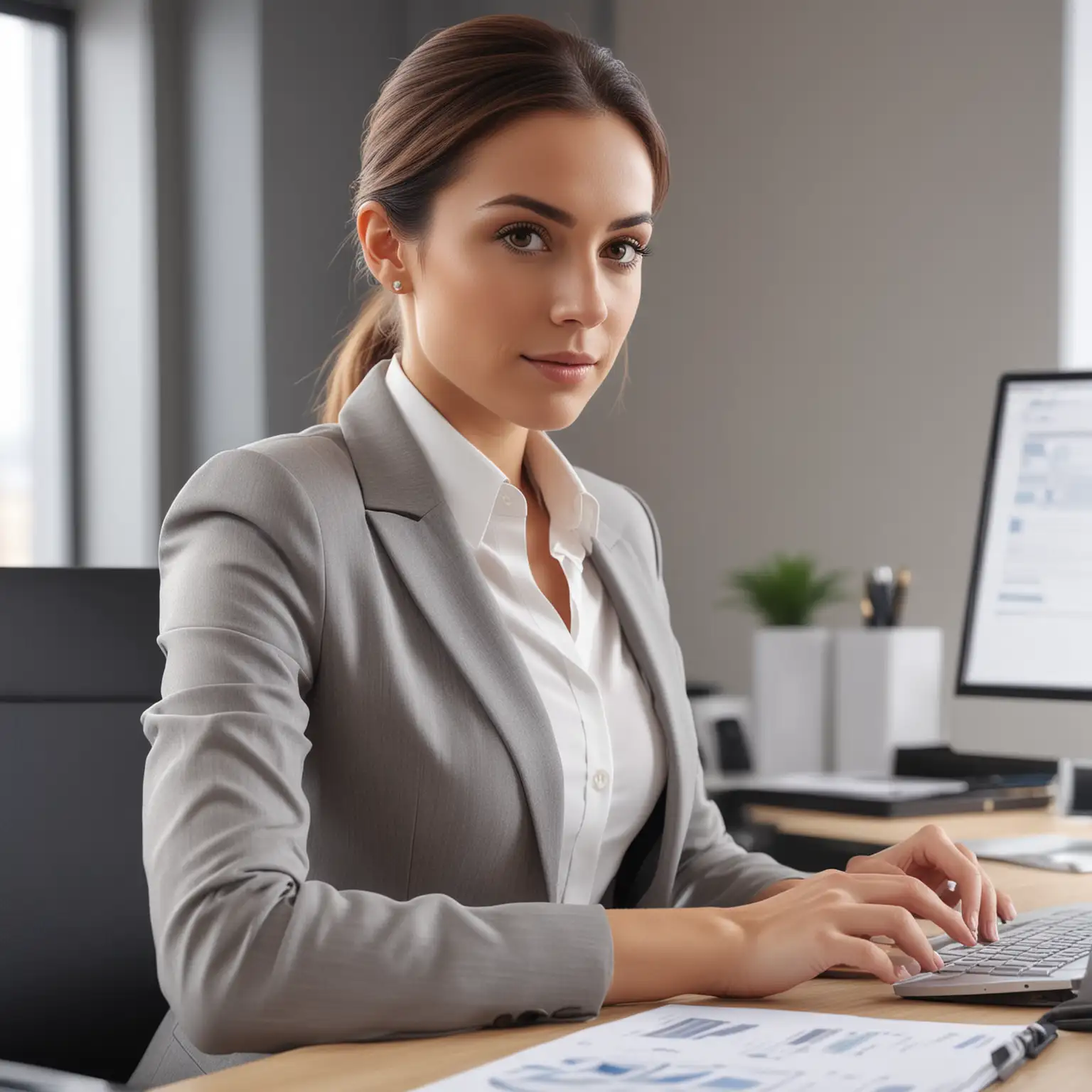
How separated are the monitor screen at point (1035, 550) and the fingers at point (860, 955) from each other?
1.02 meters

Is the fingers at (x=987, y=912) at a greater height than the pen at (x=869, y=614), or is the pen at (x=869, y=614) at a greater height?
the pen at (x=869, y=614)

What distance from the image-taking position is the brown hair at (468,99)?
1201mm

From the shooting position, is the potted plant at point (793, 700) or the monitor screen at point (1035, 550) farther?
the potted plant at point (793, 700)

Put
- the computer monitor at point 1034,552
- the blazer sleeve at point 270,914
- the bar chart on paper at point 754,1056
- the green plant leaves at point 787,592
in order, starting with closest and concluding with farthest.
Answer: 1. the bar chart on paper at point 754,1056
2. the blazer sleeve at point 270,914
3. the computer monitor at point 1034,552
4. the green plant leaves at point 787,592

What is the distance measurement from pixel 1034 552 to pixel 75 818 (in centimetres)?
124

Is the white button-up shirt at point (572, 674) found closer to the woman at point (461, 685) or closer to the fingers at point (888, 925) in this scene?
the woman at point (461, 685)

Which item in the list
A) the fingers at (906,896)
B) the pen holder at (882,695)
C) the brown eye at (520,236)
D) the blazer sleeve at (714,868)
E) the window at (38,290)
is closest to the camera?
the fingers at (906,896)

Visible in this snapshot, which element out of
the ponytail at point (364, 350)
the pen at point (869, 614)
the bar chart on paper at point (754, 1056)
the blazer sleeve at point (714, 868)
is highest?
the ponytail at point (364, 350)

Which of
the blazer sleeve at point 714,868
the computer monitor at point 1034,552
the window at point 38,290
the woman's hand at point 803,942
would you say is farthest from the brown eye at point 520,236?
the window at point 38,290

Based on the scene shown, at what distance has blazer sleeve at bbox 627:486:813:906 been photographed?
4.18 feet

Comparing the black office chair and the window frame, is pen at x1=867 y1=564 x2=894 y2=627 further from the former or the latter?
the window frame

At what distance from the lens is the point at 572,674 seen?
1250 millimetres

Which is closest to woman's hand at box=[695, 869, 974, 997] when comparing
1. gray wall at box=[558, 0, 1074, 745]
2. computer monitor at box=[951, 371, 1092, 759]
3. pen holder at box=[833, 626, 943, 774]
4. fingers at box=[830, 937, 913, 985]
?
fingers at box=[830, 937, 913, 985]

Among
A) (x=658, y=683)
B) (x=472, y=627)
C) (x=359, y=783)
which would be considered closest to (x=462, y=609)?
(x=472, y=627)
